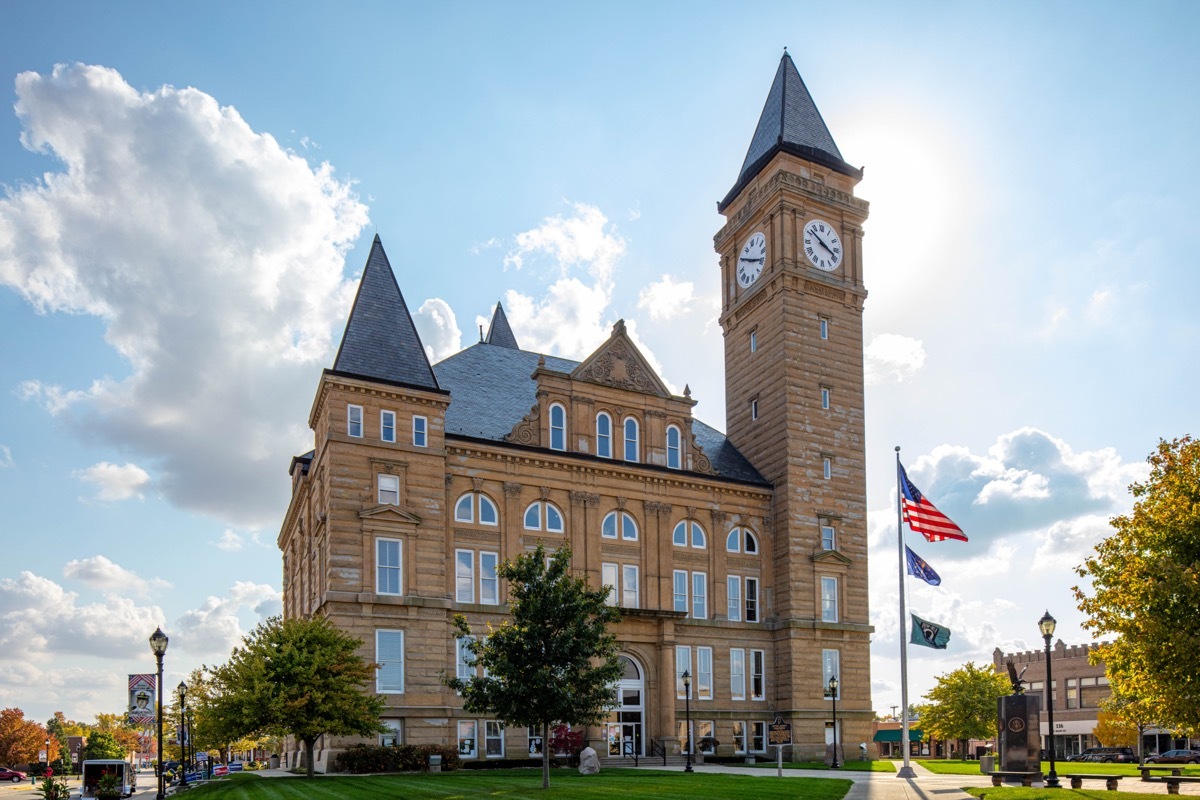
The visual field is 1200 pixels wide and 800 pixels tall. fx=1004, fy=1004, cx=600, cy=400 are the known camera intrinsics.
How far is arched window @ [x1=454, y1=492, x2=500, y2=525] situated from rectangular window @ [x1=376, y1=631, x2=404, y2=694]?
21.2ft

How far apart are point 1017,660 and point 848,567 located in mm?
52836

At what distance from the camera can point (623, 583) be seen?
5219 centimetres

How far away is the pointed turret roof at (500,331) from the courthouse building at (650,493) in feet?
48.3

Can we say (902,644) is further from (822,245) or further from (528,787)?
(822,245)

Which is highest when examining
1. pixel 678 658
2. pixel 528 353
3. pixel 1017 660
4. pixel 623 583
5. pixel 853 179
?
pixel 853 179

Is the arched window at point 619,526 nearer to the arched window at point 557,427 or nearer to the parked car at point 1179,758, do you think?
the arched window at point 557,427

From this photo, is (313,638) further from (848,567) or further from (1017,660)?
(1017,660)

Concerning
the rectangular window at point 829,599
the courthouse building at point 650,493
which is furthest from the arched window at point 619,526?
the rectangular window at point 829,599

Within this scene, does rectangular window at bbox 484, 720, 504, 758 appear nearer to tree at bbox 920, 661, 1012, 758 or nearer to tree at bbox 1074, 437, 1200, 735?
tree at bbox 1074, 437, 1200, 735

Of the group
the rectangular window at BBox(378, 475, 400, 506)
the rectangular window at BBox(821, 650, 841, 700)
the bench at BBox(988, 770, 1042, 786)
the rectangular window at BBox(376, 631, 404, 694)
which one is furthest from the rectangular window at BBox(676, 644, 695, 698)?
the bench at BBox(988, 770, 1042, 786)

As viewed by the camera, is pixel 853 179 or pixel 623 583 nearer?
pixel 623 583

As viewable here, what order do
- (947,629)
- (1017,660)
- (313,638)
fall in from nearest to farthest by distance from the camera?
(313,638)
(947,629)
(1017,660)

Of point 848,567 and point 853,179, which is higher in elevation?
point 853,179

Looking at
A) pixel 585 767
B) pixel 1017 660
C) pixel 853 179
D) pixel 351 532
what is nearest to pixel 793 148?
pixel 853 179
